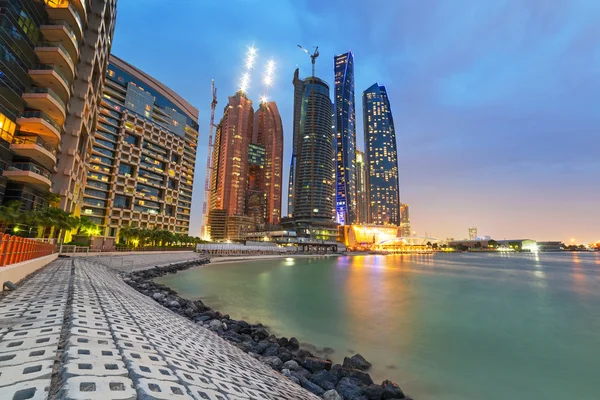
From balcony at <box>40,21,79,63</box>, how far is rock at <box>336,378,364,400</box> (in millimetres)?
54735

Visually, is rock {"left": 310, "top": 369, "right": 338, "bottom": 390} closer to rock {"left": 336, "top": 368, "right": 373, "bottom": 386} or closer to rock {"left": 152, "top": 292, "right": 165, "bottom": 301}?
rock {"left": 336, "top": 368, "right": 373, "bottom": 386}

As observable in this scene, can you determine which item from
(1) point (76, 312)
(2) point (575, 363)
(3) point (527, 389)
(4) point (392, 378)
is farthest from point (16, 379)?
(2) point (575, 363)

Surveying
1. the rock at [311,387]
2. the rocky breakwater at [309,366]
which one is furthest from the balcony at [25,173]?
the rock at [311,387]

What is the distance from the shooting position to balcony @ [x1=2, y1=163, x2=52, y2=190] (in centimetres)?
3372

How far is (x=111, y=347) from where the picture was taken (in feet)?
14.5

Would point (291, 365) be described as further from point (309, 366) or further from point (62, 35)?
point (62, 35)

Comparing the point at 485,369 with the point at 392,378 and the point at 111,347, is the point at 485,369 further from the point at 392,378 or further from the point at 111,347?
the point at 111,347

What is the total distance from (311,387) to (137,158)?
104662 mm

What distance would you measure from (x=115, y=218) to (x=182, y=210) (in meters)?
29.3

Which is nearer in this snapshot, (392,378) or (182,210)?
(392,378)

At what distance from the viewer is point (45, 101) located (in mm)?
36531

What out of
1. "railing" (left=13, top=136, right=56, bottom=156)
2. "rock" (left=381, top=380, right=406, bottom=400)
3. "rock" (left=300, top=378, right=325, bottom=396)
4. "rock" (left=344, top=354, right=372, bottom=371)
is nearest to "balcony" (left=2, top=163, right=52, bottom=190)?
"railing" (left=13, top=136, right=56, bottom=156)

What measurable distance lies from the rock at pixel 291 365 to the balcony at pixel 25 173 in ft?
142

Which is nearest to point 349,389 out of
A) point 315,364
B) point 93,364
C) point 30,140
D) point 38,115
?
point 315,364
